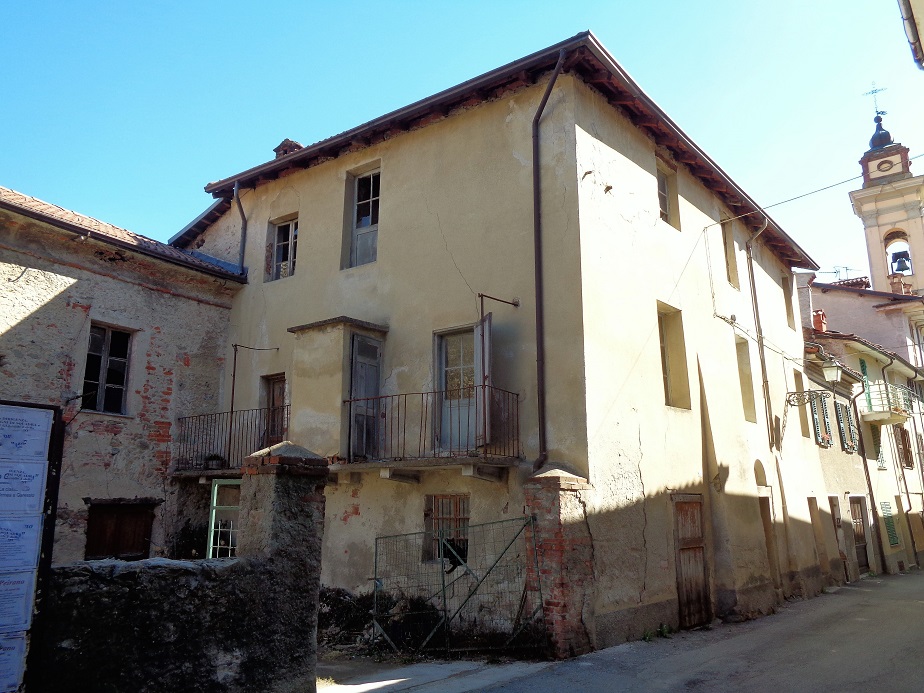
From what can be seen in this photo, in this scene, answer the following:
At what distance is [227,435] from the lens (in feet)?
42.9

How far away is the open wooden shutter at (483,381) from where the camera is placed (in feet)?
31.4

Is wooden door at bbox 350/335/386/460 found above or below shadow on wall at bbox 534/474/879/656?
above

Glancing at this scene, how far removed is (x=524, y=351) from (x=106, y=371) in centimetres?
720

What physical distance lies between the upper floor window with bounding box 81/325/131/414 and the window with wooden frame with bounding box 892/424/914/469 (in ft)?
76.0

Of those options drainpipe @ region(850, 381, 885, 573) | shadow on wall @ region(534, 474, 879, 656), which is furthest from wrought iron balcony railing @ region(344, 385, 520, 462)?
drainpipe @ region(850, 381, 885, 573)

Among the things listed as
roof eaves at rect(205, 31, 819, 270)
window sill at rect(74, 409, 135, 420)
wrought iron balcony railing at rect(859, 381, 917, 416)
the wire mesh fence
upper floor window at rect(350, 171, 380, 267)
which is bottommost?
the wire mesh fence

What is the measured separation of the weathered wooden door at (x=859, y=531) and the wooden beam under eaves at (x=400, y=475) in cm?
1372

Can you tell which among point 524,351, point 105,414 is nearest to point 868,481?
point 524,351

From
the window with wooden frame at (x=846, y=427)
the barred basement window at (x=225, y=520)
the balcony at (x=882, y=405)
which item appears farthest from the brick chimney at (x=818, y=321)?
the barred basement window at (x=225, y=520)

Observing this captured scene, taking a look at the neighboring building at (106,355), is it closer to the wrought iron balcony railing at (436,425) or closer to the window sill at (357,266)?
the window sill at (357,266)

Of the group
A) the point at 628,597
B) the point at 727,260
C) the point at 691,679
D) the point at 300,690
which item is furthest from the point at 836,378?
the point at 300,690

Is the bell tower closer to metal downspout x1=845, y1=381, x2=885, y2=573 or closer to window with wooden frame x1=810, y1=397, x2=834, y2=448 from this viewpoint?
metal downspout x1=845, y1=381, x2=885, y2=573

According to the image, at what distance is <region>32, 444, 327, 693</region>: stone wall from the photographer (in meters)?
4.52

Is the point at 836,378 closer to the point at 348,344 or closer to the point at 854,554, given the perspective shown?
the point at 854,554
